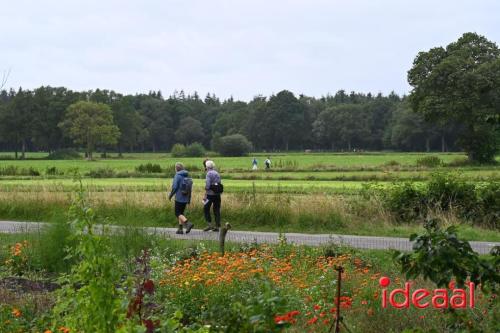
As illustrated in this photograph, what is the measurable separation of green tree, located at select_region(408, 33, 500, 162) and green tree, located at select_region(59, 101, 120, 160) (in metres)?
60.4

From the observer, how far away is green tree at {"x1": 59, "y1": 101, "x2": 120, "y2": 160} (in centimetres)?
10931

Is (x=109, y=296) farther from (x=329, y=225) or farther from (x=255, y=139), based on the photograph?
(x=255, y=139)

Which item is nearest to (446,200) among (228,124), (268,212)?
(268,212)

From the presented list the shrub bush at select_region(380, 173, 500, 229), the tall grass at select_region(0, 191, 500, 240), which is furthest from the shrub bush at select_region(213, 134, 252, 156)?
the shrub bush at select_region(380, 173, 500, 229)

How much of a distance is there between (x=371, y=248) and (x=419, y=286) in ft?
20.8

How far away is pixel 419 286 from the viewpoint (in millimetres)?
8586

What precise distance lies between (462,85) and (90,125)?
67.7m

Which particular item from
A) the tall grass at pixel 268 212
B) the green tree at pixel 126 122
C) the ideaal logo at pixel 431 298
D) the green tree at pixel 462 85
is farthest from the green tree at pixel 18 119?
the ideaal logo at pixel 431 298

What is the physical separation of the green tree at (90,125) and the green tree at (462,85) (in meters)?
60.4

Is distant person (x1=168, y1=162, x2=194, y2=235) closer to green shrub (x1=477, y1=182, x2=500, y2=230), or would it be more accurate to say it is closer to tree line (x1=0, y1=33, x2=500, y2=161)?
green shrub (x1=477, y1=182, x2=500, y2=230)

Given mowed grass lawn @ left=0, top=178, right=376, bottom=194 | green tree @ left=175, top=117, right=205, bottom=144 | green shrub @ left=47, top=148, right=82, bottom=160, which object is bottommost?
mowed grass lawn @ left=0, top=178, right=376, bottom=194

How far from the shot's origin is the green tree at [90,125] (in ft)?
359

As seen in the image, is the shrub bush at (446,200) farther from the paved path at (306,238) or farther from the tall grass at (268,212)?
the paved path at (306,238)

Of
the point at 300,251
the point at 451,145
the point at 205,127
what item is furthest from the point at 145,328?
the point at 205,127
